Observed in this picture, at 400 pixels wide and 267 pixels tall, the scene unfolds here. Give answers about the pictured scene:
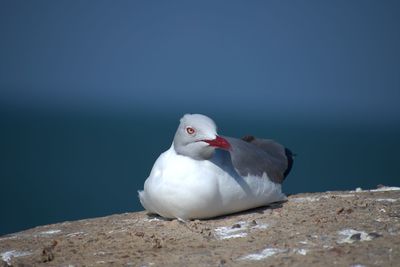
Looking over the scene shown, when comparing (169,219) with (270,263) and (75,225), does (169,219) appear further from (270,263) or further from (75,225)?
(270,263)

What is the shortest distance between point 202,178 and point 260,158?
142 centimetres

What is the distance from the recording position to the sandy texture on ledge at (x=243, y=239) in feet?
17.9

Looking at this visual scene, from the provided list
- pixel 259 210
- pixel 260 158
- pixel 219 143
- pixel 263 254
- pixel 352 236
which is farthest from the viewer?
pixel 260 158

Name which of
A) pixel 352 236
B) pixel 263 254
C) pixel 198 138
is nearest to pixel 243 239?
pixel 263 254

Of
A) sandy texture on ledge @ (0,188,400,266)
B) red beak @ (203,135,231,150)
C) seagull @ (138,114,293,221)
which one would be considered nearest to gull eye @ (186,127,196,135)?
seagull @ (138,114,293,221)

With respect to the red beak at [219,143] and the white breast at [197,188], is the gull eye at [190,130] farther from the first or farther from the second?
the white breast at [197,188]

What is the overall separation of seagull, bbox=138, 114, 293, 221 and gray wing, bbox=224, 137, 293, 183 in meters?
0.02

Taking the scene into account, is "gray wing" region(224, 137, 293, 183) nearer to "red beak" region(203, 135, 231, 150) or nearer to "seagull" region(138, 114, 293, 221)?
"seagull" region(138, 114, 293, 221)

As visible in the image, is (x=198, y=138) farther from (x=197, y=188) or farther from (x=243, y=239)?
(x=243, y=239)

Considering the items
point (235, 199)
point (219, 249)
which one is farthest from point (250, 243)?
point (235, 199)

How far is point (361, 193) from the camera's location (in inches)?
355

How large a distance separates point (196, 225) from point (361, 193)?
3.18 m

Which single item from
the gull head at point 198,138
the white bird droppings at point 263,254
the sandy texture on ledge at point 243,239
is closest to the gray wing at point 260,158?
the gull head at point 198,138

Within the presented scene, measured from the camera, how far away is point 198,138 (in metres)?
7.11
